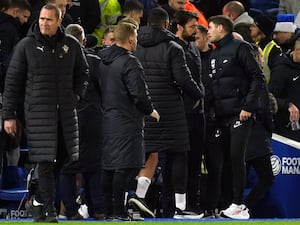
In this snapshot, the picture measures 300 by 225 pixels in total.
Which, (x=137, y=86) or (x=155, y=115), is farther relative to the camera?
(x=155, y=115)

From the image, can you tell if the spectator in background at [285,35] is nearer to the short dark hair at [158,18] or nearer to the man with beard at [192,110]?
the man with beard at [192,110]

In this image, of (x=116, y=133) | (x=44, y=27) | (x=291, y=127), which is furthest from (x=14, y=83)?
(x=291, y=127)

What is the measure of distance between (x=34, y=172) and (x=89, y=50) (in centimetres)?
226

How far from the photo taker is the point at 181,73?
1589cm

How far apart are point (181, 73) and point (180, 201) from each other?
1.53m

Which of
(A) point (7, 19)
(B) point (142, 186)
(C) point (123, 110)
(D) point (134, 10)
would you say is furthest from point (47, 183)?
(D) point (134, 10)

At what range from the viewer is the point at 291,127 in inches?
713

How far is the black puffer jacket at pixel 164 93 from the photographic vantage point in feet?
52.7

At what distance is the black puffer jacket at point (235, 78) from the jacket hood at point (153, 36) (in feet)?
2.47

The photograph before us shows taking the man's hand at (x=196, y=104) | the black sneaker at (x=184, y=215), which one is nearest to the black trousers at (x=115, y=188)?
the black sneaker at (x=184, y=215)

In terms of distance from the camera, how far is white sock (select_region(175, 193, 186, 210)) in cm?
1608

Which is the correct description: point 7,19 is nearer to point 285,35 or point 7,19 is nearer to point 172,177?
point 172,177

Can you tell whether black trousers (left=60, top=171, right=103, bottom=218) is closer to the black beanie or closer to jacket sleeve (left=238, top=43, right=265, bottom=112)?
jacket sleeve (left=238, top=43, right=265, bottom=112)

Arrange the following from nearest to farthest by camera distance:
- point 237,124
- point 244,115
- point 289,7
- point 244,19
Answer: point 244,115 → point 237,124 → point 244,19 → point 289,7
